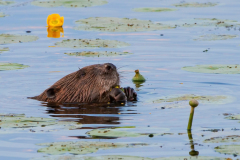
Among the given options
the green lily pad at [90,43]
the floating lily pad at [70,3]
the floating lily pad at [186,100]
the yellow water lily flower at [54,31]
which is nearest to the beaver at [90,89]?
the floating lily pad at [186,100]

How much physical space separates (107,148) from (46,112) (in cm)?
→ 344

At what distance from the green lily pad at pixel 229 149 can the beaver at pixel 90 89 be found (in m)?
3.95

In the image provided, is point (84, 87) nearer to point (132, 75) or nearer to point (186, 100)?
point (186, 100)

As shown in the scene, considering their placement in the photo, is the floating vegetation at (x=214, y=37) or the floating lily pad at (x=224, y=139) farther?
the floating vegetation at (x=214, y=37)

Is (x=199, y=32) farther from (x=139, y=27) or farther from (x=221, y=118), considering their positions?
(x=221, y=118)

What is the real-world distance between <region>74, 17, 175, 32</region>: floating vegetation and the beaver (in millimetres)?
6783

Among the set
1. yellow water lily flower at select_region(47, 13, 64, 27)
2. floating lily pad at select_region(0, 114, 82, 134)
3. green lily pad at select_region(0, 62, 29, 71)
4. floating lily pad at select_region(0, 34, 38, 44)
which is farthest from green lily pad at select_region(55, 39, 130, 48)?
floating lily pad at select_region(0, 114, 82, 134)

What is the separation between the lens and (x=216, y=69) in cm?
1459

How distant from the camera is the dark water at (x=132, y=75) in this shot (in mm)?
9125

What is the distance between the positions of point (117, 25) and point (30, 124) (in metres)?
10.2

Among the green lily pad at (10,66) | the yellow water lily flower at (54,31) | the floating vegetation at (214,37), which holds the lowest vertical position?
the green lily pad at (10,66)

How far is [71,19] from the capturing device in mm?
22484

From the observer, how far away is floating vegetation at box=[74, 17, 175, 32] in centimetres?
1920

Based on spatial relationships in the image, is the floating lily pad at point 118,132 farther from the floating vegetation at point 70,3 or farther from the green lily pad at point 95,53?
the floating vegetation at point 70,3
